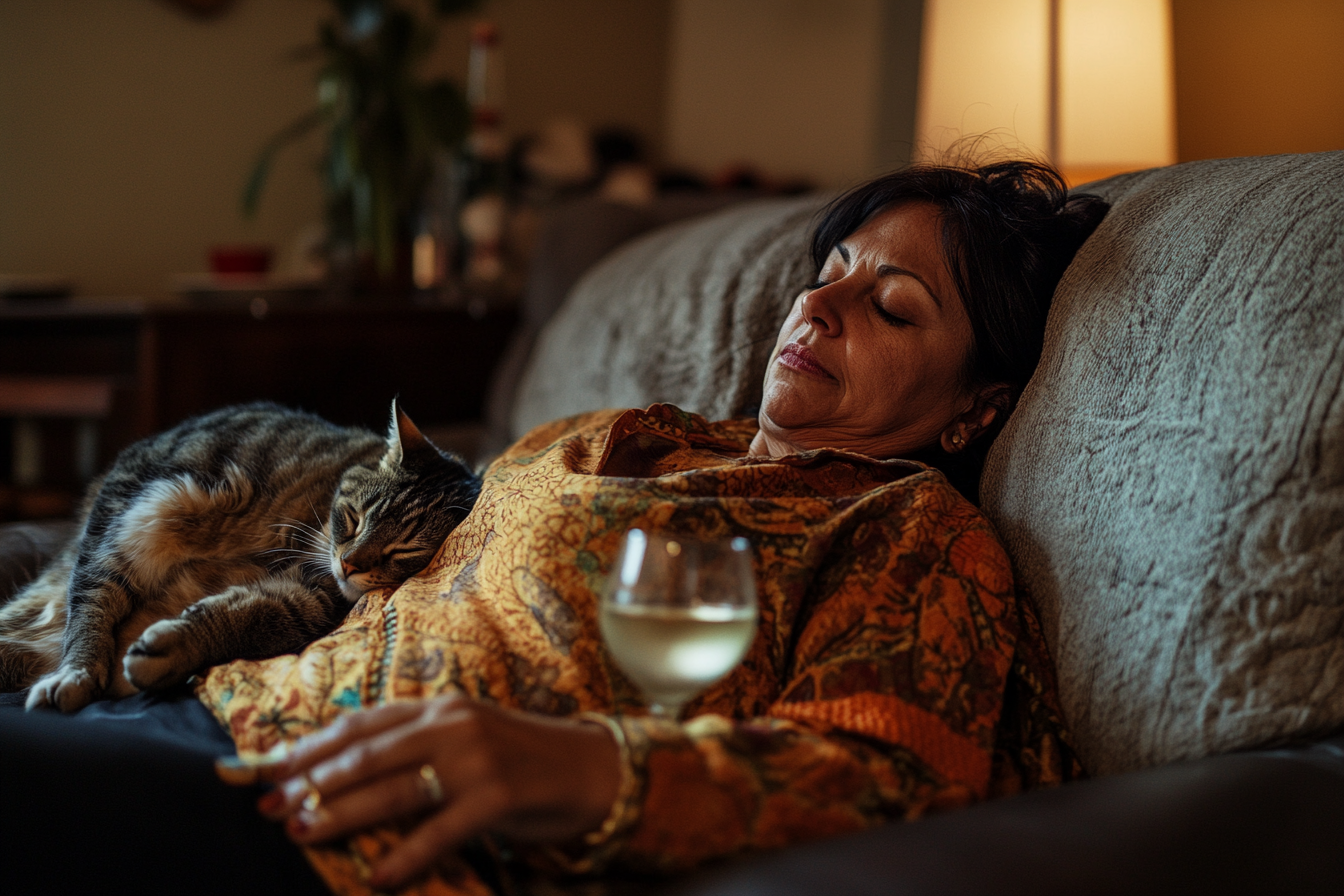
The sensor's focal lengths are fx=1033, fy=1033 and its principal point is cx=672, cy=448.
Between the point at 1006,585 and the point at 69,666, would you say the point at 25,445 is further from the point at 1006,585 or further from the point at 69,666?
the point at 1006,585

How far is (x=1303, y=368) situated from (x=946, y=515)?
1.03ft

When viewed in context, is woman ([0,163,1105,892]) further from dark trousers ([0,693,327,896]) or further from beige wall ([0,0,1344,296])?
beige wall ([0,0,1344,296])

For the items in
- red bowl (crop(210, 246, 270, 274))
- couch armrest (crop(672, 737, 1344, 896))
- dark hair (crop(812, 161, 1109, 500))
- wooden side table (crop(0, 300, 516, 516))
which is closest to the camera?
couch armrest (crop(672, 737, 1344, 896))

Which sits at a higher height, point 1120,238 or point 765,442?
point 1120,238

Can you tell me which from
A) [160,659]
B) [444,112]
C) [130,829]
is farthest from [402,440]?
[444,112]

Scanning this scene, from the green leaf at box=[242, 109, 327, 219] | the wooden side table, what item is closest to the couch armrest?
the wooden side table

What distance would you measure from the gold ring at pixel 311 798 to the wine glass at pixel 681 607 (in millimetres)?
239

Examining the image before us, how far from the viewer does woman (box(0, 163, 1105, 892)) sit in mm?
713

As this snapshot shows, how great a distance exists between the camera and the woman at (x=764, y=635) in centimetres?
71

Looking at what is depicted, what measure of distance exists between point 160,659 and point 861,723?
68 centimetres

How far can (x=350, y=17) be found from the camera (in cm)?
300

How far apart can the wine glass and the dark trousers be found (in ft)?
1.02

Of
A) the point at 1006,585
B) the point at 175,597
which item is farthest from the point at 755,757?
the point at 175,597

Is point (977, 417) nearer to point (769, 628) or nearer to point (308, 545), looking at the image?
point (769, 628)
